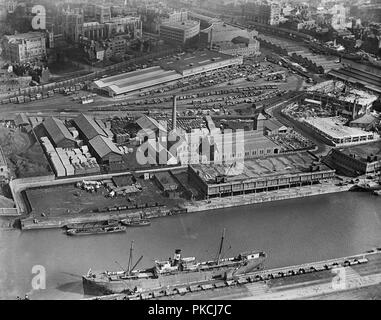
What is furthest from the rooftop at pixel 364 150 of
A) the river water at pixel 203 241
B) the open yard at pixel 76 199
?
the open yard at pixel 76 199

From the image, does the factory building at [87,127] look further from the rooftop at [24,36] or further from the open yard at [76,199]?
the rooftop at [24,36]

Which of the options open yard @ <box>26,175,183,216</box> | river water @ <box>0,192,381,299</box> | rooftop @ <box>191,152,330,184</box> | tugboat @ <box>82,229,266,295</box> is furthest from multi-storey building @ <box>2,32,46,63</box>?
tugboat @ <box>82,229,266,295</box>

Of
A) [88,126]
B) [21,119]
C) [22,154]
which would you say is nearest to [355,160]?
[88,126]

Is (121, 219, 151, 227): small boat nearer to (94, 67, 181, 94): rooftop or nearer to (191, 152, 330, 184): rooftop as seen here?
(191, 152, 330, 184): rooftop

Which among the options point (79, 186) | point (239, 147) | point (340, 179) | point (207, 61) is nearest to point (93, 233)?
point (79, 186)

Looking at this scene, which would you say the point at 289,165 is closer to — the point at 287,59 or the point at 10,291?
the point at 10,291

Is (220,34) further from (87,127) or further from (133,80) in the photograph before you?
(87,127)
